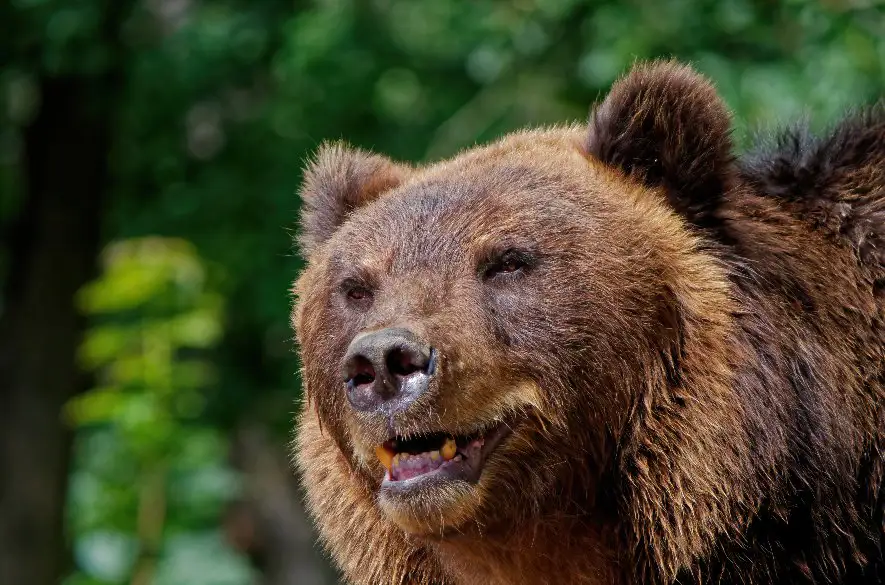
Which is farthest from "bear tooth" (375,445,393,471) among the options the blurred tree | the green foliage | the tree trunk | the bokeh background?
the tree trunk

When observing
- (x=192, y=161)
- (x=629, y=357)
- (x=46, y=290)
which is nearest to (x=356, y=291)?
(x=629, y=357)

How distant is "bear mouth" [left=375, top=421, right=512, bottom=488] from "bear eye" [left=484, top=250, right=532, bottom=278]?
441 millimetres

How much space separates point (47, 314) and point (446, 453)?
24.9 feet

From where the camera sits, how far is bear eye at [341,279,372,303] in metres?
3.99

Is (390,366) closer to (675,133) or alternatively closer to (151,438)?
(675,133)

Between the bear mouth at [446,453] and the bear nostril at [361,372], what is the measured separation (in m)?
0.19

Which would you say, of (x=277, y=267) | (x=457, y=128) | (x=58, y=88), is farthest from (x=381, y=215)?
(x=58, y=88)

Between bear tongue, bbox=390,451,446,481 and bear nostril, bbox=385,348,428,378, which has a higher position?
bear nostril, bbox=385,348,428,378

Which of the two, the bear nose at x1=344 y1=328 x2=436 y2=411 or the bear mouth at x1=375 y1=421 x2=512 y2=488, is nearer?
the bear nose at x1=344 y1=328 x2=436 y2=411

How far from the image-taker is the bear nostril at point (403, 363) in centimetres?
354

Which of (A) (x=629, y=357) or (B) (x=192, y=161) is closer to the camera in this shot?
(A) (x=629, y=357)

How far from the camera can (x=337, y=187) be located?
4617mm

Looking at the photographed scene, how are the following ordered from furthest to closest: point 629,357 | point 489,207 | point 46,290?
1. point 46,290
2. point 489,207
3. point 629,357

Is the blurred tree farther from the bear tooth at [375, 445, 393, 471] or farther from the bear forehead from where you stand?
the bear tooth at [375, 445, 393, 471]
